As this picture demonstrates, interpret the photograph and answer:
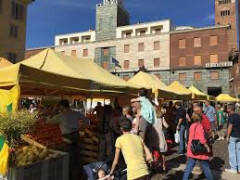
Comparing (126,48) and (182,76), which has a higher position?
(126,48)

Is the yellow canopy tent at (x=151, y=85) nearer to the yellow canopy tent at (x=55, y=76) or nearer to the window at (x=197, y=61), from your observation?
the yellow canopy tent at (x=55, y=76)

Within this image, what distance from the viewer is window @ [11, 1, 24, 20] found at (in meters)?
31.2

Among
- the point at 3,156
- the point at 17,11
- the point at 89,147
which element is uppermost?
the point at 17,11

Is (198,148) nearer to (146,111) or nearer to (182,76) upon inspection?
(146,111)

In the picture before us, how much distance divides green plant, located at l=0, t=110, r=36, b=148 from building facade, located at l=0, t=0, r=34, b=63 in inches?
1128

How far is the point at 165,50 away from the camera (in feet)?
146

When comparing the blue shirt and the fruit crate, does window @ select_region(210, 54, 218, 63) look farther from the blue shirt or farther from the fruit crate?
the fruit crate

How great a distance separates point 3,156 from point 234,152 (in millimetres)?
5829

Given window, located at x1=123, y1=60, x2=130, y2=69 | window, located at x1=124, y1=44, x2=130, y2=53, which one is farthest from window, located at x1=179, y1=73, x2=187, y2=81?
window, located at x1=124, y1=44, x2=130, y2=53

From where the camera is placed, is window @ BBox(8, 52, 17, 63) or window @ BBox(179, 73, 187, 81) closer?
window @ BBox(8, 52, 17, 63)

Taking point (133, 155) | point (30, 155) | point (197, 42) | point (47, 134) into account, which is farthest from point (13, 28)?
point (133, 155)

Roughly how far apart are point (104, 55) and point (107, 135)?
4295 centimetres

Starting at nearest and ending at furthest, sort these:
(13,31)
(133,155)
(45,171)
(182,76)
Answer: (133,155)
(45,171)
(13,31)
(182,76)

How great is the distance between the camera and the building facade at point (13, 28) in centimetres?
2988
